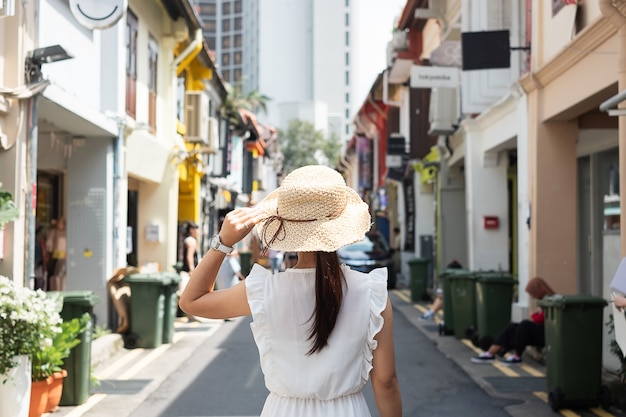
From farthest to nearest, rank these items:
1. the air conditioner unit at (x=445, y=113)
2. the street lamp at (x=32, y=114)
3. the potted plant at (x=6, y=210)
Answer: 1. the air conditioner unit at (x=445, y=113)
2. the street lamp at (x=32, y=114)
3. the potted plant at (x=6, y=210)

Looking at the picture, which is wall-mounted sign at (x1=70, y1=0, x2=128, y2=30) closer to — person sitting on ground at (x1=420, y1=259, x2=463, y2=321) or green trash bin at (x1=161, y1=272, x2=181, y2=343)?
green trash bin at (x1=161, y1=272, x2=181, y2=343)

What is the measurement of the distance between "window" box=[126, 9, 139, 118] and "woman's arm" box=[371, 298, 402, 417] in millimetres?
12455

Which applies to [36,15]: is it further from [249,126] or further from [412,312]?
[249,126]

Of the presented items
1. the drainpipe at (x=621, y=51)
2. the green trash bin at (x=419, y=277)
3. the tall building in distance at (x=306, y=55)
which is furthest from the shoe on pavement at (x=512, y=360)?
the tall building in distance at (x=306, y=55)

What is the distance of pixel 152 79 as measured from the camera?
17312mm

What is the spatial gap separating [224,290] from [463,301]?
1071 cm

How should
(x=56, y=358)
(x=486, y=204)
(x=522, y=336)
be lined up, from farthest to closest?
(x=486, y=204), (x=522, y=336), (x=56, y=358)

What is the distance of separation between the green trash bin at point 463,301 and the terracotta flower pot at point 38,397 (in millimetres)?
7011

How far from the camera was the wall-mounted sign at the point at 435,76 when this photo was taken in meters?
17.2

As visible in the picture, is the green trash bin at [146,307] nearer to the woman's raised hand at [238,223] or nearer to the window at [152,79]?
the window at [152,79]

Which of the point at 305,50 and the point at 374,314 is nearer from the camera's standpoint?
the point at 374,314

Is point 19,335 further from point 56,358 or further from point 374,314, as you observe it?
point 374,314

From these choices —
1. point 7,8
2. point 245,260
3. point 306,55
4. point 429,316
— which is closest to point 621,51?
point 7,8

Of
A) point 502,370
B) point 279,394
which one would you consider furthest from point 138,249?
point 279,394
